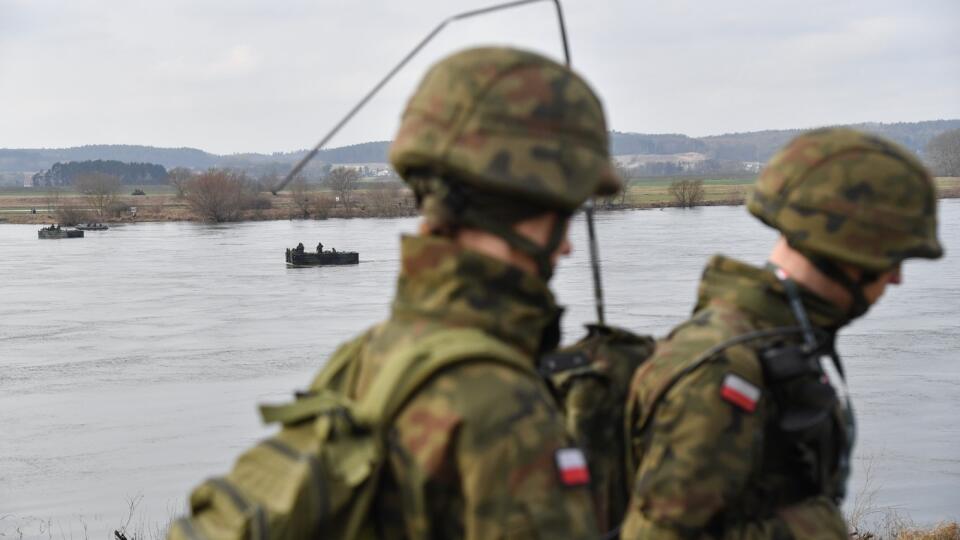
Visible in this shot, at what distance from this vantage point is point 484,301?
2.36 m

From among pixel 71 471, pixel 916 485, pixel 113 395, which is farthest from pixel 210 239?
pixel 916 485

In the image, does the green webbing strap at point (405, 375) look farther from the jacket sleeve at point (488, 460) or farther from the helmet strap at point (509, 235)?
the helmet strap at point (509, 235)

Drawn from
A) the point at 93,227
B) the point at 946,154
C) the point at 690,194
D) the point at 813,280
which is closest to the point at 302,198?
the point at 93,227

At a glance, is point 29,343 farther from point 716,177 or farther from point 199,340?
point 716,177

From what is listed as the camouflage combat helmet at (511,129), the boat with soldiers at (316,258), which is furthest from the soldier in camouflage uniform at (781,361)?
the boat with soldiers at (316,258)

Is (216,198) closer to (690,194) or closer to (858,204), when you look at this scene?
(690,194)

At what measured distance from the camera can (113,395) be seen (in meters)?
27.4

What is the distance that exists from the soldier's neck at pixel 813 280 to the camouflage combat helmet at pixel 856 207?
0.06ft

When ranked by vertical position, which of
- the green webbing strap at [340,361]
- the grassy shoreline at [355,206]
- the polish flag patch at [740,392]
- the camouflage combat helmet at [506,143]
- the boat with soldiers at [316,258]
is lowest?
the boat with soldiers at [316,258]

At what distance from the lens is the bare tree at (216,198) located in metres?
109

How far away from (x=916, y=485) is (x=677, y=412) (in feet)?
54.2

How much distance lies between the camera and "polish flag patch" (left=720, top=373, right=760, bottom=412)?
3.28 m

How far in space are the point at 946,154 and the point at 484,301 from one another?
159230mm

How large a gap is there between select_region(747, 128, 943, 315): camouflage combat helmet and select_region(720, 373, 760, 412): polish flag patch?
52cm
